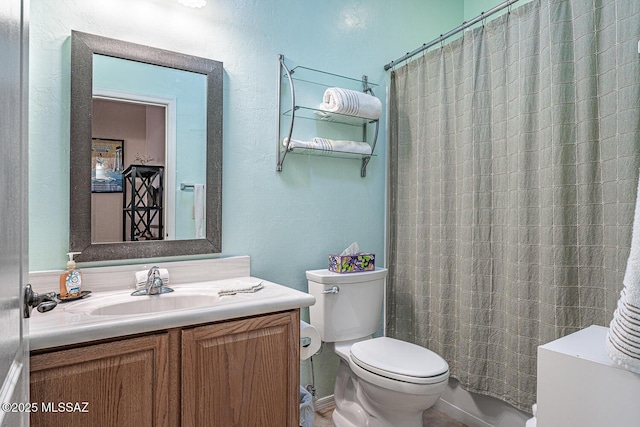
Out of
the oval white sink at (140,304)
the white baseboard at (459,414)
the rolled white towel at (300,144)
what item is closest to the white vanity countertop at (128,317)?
the oval white sink at (140,304)

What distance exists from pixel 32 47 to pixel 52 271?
857 mm

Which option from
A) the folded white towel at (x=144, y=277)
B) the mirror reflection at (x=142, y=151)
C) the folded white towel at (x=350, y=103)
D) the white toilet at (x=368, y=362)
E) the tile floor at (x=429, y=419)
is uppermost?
the folded white towel at (x=350, y=103)

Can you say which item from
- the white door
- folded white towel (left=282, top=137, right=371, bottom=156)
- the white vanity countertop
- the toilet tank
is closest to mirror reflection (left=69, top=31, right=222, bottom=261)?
the white vanity countertop

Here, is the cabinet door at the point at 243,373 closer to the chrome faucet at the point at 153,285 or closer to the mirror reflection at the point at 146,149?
the chrome faucet at the point at 153,285

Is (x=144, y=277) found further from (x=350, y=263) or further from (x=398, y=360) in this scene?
(x=398, y=360)

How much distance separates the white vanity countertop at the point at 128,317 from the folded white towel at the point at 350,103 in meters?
1.04

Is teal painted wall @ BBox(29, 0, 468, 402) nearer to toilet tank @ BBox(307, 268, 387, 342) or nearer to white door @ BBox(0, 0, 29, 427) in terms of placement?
toilet tank @ BBox(307, 268, 387, 342)

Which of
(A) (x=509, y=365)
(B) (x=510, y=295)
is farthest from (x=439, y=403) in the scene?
(B) (x=510, y=295)

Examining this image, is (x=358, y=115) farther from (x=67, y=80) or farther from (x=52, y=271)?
(x=52, y=271)

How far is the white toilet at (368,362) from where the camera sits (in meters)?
1.59

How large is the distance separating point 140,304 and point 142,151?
660mm

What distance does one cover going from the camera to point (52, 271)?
57.2 inches

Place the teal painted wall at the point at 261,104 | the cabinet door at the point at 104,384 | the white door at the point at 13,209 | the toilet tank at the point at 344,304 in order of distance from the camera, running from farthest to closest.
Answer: the toilet tank at the point at 344,304 → the teal painted wall at the point at 261,104 → the cabinet door at the point at 104,384 → the white door at the point at 13,209

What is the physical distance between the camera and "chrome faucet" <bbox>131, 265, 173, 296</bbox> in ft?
5.01
